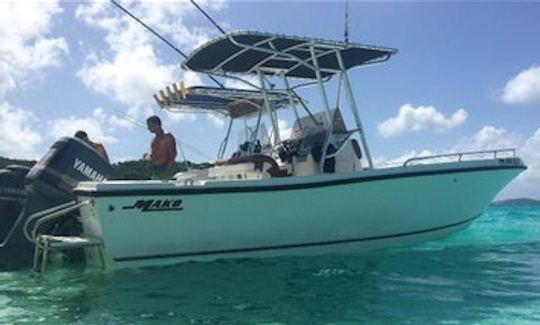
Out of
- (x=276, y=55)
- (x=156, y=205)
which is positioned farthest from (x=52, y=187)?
(x=276, y=55)

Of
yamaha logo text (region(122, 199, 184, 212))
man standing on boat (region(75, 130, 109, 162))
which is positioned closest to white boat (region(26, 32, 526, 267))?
yamaha logo text (region(122, 199, 184, 212))

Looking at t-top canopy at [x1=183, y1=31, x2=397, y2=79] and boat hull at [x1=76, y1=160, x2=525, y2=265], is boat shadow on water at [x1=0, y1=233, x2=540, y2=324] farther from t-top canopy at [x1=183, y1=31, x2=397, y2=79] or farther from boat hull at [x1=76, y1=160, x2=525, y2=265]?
t-top canopy at [x1=183, y1=31, x2=397, y2=79]

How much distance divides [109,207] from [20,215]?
1885mm

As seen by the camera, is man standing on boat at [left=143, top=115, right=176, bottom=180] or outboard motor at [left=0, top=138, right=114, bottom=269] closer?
outboard motor at [left=0, top=138, right=114, bottom=269]

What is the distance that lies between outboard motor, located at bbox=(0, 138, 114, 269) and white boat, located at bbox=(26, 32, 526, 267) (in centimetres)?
61

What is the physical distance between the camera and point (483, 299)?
5.96 m

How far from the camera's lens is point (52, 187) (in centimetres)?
786

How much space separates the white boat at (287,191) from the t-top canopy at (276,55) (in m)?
0.02

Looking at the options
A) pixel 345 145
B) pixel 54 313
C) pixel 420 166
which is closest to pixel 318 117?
pixel 345 145

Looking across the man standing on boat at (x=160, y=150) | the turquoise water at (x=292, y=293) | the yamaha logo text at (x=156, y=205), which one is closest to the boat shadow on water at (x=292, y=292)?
the turquoise water at (x=292, y=293)

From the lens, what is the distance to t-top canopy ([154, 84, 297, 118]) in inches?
417

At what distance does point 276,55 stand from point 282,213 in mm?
2557

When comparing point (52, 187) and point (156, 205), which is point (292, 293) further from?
point (52, 187)

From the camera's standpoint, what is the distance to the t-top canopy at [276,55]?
854 centimetres
